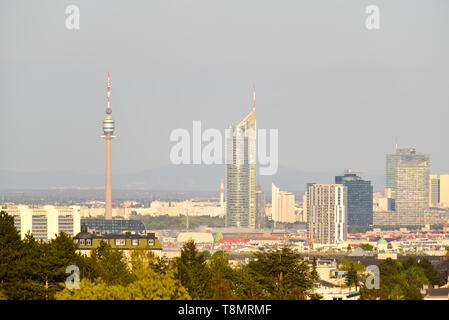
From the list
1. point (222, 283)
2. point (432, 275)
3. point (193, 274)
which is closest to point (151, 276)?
point (222, 283)

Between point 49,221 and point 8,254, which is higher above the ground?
point 8,254

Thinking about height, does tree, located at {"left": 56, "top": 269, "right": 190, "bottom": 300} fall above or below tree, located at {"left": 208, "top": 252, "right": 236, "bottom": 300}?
above

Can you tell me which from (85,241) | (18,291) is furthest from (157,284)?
(85,241)

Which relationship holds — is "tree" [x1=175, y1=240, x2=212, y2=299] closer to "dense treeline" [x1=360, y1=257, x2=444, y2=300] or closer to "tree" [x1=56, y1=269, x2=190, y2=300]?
"tree" [x1=56, y1=269, x2=190, y2=300]

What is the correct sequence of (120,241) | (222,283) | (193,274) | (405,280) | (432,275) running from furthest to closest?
(120,241)
(432,275)
(405,280)
(193,274)
(222,283)

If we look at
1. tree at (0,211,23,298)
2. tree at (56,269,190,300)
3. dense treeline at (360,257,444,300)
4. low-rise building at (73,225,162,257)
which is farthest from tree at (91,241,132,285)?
low-rise building at (73,225,162,257)

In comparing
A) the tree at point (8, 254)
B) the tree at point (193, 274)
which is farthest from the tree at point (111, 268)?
the tree at point (8, 254)

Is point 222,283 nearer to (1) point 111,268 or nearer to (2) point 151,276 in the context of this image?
(2) point 151,276

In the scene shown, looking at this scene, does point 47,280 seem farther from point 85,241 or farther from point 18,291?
point 85,241

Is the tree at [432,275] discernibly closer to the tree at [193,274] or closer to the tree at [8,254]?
the tree at [193,274]

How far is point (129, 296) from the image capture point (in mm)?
40719

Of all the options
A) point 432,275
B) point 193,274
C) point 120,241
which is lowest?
point 432,275

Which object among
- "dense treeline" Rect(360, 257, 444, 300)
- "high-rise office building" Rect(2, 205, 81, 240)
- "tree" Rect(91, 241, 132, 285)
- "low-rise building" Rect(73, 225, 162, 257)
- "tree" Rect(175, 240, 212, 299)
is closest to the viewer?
"tree" Rect(175, 240, 212, 299)

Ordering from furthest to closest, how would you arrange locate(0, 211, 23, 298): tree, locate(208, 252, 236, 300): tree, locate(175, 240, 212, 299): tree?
locate(175, 240, 212, 299): tree < locate(0, 211, 23, 298): tree < locate(208, 252, 236, 300): tree
